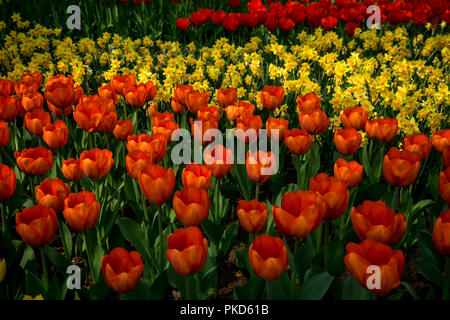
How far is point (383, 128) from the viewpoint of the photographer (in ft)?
8.34

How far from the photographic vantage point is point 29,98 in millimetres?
A: 2979

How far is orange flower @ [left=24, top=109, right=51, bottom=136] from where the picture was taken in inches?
108

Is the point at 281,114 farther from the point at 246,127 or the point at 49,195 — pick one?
the point at 49,195

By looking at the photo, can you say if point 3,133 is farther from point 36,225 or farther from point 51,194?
point 36,225

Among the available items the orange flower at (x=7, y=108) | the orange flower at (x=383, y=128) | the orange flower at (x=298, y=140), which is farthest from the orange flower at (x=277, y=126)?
the orange flower at (x=7, y=108)

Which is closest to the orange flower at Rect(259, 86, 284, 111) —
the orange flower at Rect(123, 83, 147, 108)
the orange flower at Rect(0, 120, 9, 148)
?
the orange flower at Rect(123, 83, 147, 108)

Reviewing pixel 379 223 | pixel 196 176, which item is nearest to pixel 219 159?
pixel 196 176

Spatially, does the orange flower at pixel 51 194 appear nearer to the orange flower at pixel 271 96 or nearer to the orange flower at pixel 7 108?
the orange flower at pixel 7 108

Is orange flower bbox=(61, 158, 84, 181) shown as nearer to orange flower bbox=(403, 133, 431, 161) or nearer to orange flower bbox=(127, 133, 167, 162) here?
orange flower bbox=(127, 133, 167, 162)

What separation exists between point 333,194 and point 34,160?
53.2 inches

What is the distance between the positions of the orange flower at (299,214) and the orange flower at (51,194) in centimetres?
87

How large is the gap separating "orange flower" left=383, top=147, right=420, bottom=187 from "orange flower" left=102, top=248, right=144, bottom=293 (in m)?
1.11
